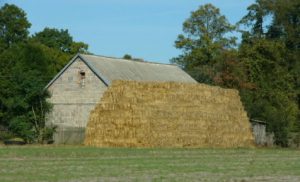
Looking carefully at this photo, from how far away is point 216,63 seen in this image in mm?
80812

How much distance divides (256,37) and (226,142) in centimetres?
2777

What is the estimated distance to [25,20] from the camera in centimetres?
8819

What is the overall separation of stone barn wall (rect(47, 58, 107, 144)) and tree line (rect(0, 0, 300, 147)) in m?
1.50

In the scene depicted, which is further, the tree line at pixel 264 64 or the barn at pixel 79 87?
the tree line at pixel 264 64

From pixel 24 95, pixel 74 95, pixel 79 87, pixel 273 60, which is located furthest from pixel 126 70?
pixel 273 60

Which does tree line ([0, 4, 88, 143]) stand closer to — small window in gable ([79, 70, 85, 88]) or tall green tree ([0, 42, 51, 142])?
tall green tree ([0, 42, 51, 142])

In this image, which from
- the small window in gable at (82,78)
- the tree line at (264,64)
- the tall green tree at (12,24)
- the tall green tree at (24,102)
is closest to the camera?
the tall green tree at (24,102)

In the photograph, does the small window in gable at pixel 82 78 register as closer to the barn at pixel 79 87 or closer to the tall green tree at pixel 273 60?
the barn at pixel 79 87

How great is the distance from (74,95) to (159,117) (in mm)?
10151

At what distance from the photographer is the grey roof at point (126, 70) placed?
53938mm

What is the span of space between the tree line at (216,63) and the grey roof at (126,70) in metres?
3.71

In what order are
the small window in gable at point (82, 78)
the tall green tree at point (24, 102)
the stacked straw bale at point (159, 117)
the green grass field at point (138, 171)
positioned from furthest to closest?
the small window in gable at point (82, 78) < the tall green tree at point (24, 102) < the stacked straw bale at point (159, 117) < the green grass field at point (138, 171)

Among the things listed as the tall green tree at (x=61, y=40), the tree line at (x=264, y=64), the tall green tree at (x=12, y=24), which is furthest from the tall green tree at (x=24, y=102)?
the tall green tree at (x=61, y=40)

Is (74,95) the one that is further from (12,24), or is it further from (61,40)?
(61,40)
